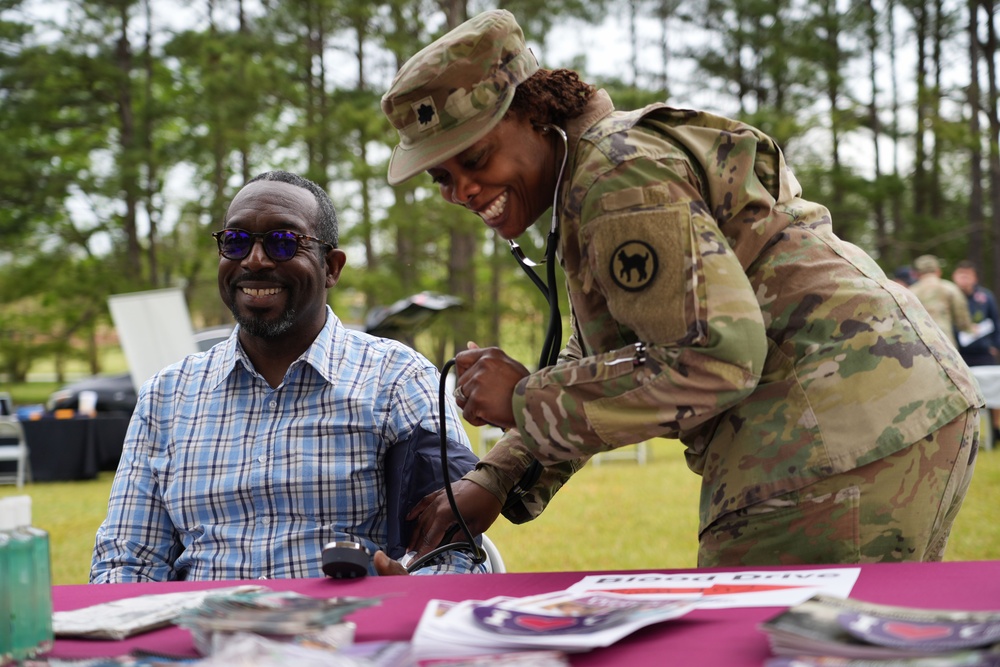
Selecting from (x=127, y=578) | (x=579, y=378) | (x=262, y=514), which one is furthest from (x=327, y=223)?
(x=579, y=378)

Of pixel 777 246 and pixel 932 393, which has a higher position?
pixel 777 246

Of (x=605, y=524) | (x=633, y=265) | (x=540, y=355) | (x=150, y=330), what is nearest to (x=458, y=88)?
(x=633, y=265)

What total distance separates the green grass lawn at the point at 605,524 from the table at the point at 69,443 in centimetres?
23

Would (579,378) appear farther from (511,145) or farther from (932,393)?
(932,393)

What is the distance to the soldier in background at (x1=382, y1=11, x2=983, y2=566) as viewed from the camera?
155cm

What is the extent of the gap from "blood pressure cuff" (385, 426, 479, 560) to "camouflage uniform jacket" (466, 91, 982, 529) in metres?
0.56

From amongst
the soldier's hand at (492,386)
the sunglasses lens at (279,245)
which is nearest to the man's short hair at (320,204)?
the sunglasses lens at (279,245)

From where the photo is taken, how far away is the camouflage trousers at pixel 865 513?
66.7 inches

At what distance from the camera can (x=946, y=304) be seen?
33.1 ft

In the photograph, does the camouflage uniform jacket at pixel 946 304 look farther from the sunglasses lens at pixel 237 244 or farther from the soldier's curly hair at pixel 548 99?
the soldier's curly hair at pixel 548 99

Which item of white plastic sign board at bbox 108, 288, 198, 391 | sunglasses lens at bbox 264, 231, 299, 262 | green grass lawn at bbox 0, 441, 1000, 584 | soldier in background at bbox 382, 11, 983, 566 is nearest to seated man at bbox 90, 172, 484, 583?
sunglasses lens at bbox 264, 231, 299, 262

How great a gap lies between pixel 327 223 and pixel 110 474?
381 inches

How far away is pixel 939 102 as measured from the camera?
18.1m

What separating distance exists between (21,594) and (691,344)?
3.09 feet
